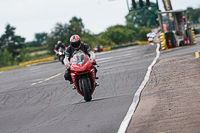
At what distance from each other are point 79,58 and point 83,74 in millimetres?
423

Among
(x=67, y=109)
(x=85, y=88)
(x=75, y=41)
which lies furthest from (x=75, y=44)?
(x=67, y=109)

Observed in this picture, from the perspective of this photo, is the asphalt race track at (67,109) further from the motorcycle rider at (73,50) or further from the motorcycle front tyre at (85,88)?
the motorcycle rider at (73,50)

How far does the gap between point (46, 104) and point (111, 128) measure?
4.63 metres

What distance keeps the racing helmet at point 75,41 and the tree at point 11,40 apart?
106691 millimetres

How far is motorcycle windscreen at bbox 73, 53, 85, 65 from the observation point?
1098 cm

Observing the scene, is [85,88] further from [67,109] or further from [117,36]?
[117,36]

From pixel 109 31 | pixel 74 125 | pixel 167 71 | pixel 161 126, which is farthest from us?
pixel 109 31

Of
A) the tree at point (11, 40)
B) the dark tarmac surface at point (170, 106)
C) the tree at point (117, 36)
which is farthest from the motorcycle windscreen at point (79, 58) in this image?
Answer: the tree at point (11, 40)

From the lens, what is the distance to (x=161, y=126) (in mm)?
7066

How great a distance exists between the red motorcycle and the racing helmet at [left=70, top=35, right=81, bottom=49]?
37 cm

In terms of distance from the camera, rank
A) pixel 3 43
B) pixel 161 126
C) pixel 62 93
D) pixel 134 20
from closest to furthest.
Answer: pixel 161 126 < pixel 62 93 < pixel 3 43 < pixel 134 20

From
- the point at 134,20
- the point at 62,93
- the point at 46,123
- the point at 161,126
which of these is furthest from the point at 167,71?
the point at 134,20

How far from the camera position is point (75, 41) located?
447 inches

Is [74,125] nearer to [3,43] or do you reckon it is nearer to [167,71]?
[167,71]
